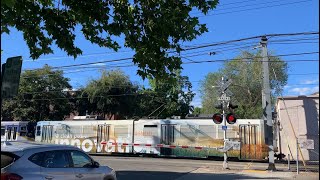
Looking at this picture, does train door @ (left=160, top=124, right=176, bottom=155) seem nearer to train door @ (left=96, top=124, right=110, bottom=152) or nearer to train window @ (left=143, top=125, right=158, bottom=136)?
train window @ (left=143, top=125, right=158, bottom=136)

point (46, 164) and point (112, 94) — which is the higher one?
point (112, 94)

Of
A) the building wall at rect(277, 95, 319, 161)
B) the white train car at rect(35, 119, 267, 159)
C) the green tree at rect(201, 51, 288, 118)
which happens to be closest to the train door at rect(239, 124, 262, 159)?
the white train car at rect(35, 119, 267, 159)

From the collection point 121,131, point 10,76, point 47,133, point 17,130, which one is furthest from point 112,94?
point 10,76

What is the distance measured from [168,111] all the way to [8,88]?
51945 millimetres

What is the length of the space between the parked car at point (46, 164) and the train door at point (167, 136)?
19986mm

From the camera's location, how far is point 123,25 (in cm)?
991

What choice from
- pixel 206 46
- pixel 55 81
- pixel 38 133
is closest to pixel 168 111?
pixel 55 81

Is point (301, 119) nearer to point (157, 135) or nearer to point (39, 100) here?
point (157, 135)

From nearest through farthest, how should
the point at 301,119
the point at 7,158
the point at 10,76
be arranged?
the point at 10,76, the point at 7,158, the point at 301,119

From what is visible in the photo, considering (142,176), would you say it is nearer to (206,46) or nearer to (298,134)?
(206,46)

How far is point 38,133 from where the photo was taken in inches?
1426

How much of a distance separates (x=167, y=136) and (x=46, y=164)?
71.7ft

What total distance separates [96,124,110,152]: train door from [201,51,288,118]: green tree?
59.0ft

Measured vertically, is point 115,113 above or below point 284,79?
below
